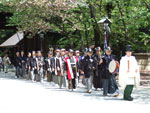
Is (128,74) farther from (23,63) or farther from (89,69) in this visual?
(23,63)

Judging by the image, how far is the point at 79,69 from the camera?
13773 mm

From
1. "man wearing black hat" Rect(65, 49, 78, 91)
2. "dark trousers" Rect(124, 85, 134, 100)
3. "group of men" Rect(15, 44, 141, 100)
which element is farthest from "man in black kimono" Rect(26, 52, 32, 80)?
"dark trousers" Rect(124, 85, 134, 100)

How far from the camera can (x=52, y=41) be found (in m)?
35.1

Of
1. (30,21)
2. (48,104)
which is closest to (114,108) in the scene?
(48,104)

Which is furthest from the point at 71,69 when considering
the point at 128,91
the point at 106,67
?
the point at 128,91

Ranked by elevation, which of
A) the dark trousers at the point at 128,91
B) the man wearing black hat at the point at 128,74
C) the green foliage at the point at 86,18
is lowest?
the dark trousers at the point at 128,91

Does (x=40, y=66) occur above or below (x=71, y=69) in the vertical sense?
above

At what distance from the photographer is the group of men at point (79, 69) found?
12.4m

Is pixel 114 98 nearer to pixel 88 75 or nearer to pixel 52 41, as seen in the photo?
pixel 88 75

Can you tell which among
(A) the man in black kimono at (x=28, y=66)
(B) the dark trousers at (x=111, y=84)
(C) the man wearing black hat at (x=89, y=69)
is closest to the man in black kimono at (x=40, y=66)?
(A) the man in black kimono at (x=28, y=66)

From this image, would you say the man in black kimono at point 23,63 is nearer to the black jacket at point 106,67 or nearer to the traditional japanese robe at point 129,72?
the black jacket at point 106,67

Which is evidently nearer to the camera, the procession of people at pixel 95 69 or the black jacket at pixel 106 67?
the procession of people at pixel 95 69

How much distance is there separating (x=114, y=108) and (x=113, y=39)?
14303 mm

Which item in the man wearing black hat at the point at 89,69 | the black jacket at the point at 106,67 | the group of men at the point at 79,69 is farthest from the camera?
the man wearing black hat at the point at 89,69
